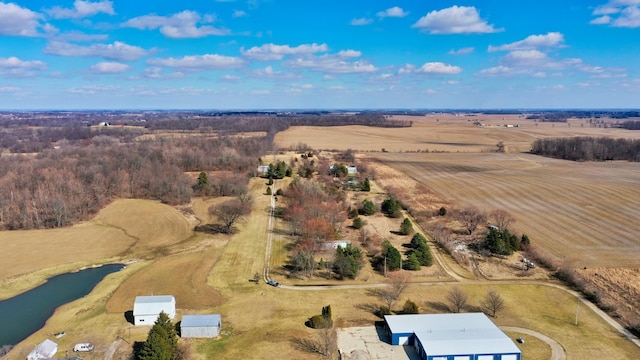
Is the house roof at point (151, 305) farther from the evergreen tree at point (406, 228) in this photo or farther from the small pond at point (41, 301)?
the evergreen tree at point (406, 228)

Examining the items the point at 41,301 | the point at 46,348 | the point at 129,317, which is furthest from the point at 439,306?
the point at 41,301

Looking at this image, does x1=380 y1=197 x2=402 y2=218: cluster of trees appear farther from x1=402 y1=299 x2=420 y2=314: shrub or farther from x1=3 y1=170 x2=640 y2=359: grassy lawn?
Answer: x1=402 y1=299 x2=420 y2=314: shrub

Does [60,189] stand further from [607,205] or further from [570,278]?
[607,205]

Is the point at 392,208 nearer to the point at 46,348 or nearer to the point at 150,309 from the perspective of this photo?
the point at 150,309

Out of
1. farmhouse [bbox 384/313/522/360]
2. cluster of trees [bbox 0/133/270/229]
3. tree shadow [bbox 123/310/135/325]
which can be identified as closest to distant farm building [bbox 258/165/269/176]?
cluster of trees [bbox 0/133/270/229]

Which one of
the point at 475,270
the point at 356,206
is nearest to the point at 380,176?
the point at 356,206

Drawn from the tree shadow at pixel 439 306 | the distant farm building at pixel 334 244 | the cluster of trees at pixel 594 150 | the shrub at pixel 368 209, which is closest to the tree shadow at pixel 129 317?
the distant farm building at pixel 334 244
